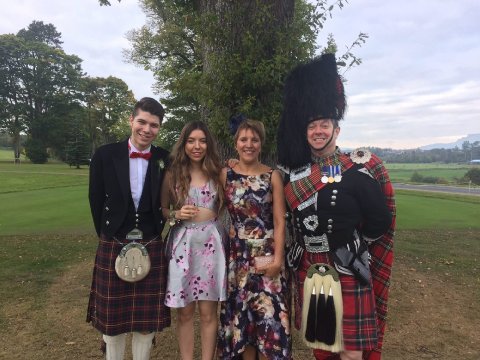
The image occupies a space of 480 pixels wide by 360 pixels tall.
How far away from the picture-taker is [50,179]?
73.9ft

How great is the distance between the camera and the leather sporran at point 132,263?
109 inches

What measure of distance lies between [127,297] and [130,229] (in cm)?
51

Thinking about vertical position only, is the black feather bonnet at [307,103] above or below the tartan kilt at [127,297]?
above

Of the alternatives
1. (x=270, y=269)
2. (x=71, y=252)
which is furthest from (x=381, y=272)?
(x=71, y=252)

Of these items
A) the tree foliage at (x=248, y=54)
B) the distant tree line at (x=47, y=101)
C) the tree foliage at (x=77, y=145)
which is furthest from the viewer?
the distant tree line at (x=47, y=101)

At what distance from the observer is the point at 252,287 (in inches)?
112

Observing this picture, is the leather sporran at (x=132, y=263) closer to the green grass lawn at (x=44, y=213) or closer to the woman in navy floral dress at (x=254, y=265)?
the woman in navy floral dress at (x=254, y=265)

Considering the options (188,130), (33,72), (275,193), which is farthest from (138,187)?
(33,72)

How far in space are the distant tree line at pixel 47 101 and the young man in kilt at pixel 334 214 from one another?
131ft

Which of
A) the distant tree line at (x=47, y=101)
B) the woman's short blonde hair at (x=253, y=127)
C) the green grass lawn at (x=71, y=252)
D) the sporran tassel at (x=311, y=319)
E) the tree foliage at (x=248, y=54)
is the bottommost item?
the green grass lawn at (x=71, y=252)

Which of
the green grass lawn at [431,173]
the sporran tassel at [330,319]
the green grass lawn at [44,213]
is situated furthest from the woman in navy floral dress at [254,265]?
the green grass lawn at [431,173]

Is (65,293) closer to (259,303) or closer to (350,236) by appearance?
(259,303)

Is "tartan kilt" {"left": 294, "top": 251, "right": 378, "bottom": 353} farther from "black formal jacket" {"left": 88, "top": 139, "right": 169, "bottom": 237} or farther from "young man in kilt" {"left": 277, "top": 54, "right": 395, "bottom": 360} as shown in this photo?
"black formal jacket" {"left": 88, "top": 139, "right": 169, "bottom": 237}

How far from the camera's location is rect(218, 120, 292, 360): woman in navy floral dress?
109 inches
